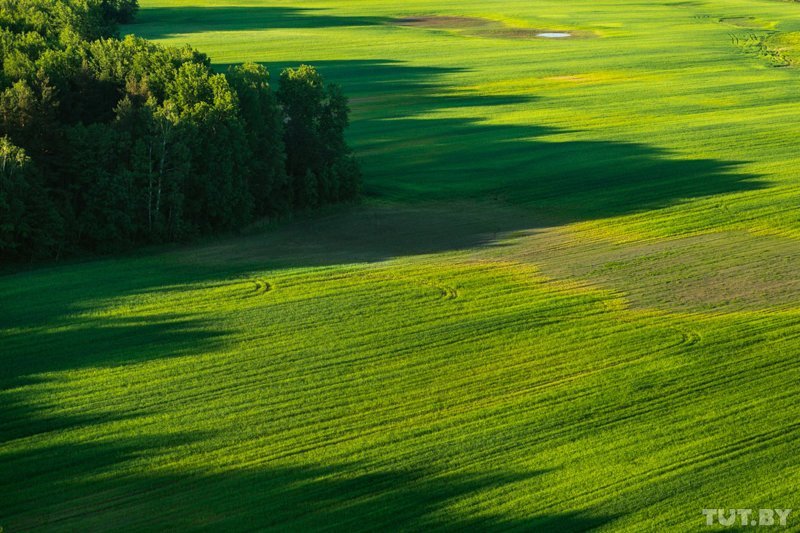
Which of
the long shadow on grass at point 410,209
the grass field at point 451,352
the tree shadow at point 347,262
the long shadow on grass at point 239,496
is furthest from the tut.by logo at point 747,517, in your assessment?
the long shadow on grass at point 410,209

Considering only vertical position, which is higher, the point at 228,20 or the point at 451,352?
the point at 228,20

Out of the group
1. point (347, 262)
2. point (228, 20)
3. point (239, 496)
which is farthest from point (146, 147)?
point (228, 20)

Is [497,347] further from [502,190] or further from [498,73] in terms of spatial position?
[498,73]

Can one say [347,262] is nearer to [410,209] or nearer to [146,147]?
[410,209]

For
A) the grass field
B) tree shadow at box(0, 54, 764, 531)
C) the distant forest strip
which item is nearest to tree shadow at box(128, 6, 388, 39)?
tree shadow at box(0, 54, 764, 531)

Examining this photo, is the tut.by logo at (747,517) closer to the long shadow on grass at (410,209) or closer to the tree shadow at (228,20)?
the long shadow on grass at (410,209)

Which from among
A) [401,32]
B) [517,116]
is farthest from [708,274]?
[401,32]

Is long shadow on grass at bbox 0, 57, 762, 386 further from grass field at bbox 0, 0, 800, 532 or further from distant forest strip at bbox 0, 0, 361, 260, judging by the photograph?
distant forest strip at bbox 0, 0, 361, 260
